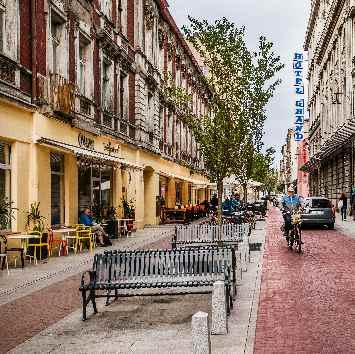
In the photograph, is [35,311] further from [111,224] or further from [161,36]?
[161,36]

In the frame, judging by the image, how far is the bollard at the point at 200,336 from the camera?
5.12 metres

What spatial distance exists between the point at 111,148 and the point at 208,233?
9.61 meters

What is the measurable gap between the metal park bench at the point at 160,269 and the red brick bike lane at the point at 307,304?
900 millimetres

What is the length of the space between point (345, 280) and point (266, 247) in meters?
7.50

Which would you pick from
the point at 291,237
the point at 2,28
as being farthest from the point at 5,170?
the point at 291,237

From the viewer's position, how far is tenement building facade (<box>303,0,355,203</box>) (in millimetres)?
38625

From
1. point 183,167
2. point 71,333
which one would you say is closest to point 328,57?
point 183,167

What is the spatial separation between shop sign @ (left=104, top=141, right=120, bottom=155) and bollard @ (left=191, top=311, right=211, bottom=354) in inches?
726

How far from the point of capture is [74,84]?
19.5m

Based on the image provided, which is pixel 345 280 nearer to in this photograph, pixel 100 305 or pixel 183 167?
pixel 100 305

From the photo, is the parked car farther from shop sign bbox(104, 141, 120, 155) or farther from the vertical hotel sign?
the vertical hotel sign

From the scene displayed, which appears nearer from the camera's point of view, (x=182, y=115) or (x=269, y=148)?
(x=182, y=115)

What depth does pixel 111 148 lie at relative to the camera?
2377 cm

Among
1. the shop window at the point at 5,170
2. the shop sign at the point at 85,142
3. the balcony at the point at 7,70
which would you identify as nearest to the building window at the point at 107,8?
the shop sign at the point at 85,142
